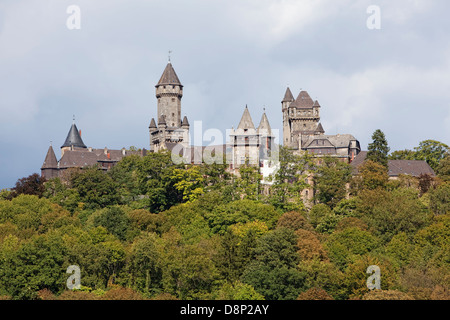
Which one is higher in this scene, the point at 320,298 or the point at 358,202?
the point at 358,202

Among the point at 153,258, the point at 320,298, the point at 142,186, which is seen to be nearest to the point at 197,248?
the point at 153,258

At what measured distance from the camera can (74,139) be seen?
143 meters

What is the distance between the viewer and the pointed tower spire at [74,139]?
467 feet

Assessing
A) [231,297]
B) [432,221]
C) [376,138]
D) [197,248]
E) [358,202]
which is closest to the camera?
[231,297]

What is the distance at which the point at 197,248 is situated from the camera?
65.2 meters

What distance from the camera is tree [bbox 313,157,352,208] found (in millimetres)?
87188

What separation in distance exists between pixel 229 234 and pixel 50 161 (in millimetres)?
64328

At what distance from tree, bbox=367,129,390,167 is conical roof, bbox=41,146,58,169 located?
53.2 meters

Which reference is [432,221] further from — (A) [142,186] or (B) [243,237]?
(A) [142,186]

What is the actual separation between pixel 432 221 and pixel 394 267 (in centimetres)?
1174

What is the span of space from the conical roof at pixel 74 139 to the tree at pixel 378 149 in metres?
63.6

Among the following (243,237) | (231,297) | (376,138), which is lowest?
(231,297)

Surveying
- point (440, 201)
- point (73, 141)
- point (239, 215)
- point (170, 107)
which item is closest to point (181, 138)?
point (170, 107)

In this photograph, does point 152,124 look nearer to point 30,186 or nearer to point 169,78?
point 169,78
